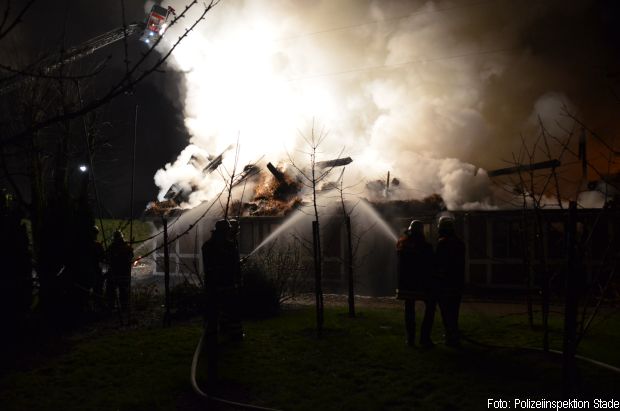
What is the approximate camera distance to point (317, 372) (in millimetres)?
5773

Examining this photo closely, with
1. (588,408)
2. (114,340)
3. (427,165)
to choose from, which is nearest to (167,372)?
(114,340)

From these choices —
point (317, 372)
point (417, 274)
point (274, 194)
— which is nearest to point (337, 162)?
point (274, 194)

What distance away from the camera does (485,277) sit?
13109 mm

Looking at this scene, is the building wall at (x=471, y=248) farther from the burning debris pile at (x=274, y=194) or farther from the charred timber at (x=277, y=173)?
the charred timber at (x=277, y=173)

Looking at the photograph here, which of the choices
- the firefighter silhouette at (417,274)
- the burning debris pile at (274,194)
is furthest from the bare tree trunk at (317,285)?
the burning debris pile at (274,194)

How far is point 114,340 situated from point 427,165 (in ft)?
53.8

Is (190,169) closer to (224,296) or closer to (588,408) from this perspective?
(224,296)

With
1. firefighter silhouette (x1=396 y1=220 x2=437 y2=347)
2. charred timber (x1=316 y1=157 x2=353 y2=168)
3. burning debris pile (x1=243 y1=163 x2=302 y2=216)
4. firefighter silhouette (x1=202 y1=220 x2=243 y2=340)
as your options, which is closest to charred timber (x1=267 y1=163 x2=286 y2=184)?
burning debris pile (x1=243 y1=163 x2=302 y2=216)

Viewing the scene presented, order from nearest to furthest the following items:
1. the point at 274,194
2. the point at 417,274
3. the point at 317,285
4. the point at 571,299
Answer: the point at 571,299
the point at 417,274
the point at 317,285
the point at 274,194

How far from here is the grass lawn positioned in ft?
15.9

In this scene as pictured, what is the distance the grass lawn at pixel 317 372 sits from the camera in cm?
486

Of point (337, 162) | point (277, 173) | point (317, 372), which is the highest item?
point (337, 162)

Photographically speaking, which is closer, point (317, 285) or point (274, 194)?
point (317, 285)

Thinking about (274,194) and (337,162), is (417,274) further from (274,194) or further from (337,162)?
(337,162)
